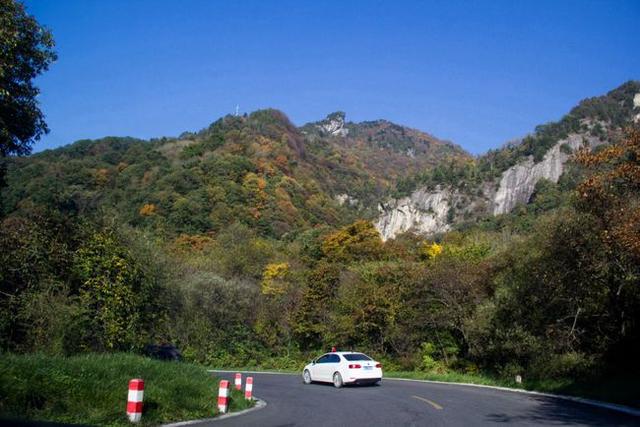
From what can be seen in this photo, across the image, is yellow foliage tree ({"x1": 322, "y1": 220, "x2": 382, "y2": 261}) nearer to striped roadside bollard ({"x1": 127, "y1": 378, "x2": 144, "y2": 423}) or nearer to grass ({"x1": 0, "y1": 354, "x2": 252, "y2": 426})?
grass ({"x1": 0, "y1": 354, "x2": 252, "y2": 426})

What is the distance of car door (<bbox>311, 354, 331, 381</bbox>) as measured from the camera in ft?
74.8

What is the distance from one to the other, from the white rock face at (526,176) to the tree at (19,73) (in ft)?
400

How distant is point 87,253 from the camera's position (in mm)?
21984

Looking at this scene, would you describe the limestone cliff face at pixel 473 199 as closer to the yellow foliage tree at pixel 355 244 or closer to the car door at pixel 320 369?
the yellow foliage tree at pixel 355 244

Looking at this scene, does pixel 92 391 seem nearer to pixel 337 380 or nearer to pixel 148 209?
pixel 337 380

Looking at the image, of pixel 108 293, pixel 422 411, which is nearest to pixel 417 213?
pixel 108 293

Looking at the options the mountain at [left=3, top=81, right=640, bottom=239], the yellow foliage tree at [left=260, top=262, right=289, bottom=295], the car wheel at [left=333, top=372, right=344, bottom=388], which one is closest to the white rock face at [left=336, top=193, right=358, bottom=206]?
the mountain at [left=3, top=81, right=640, bottom=239]

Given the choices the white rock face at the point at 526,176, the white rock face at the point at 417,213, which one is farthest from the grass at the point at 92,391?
the white rock face at the point at 417,213

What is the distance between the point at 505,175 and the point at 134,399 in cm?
13787

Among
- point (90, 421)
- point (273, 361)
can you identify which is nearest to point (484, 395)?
point (90, 421)

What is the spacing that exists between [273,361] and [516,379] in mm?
24038

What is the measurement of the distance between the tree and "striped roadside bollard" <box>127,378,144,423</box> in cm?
807

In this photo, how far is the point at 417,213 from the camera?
147875 mm

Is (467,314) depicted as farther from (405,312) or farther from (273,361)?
(273,361)
